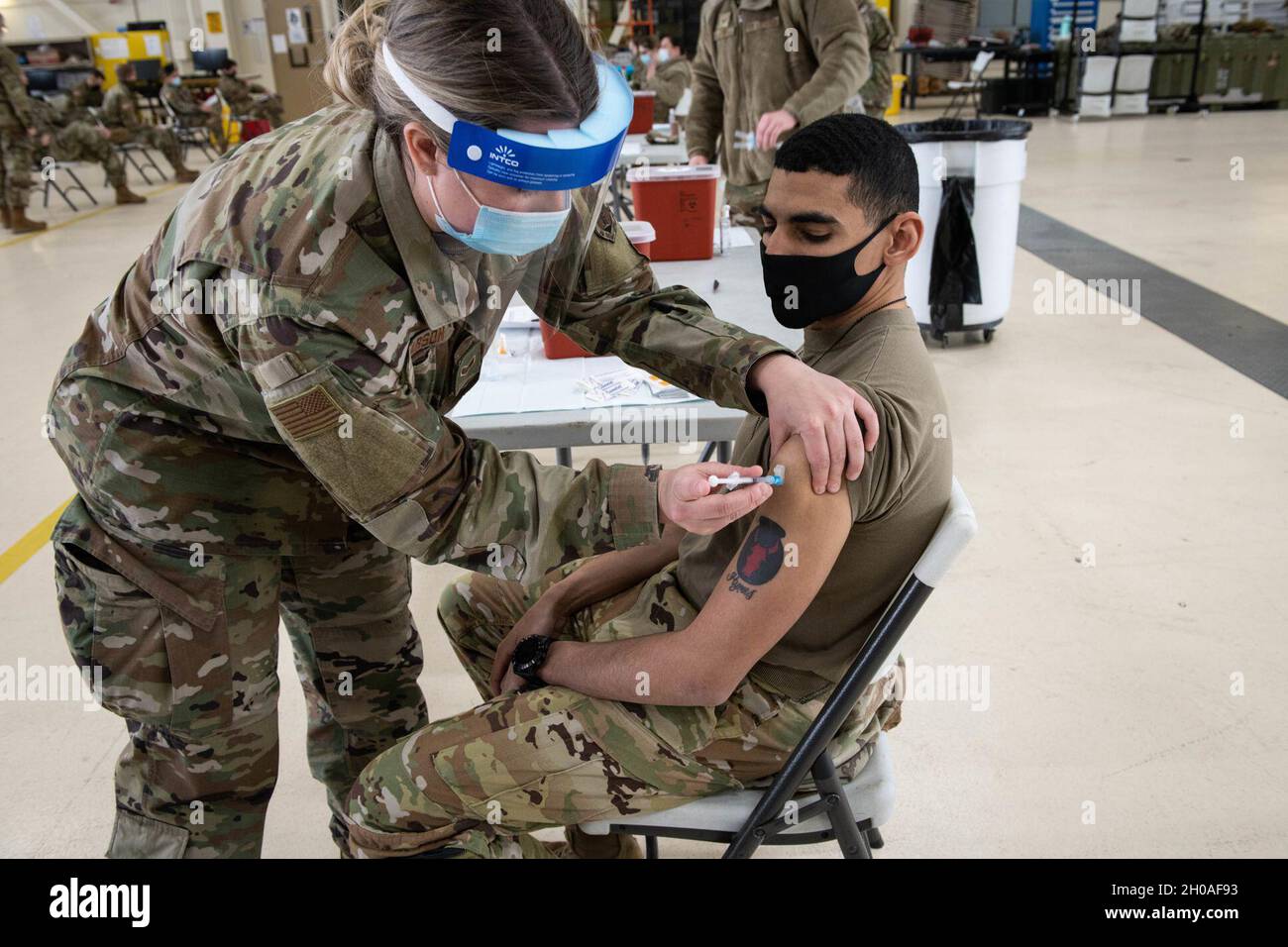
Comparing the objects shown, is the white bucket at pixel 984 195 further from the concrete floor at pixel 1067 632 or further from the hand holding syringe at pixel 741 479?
the hand holding syringe at pixel 741 479

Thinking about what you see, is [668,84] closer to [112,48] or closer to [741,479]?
[741,479]

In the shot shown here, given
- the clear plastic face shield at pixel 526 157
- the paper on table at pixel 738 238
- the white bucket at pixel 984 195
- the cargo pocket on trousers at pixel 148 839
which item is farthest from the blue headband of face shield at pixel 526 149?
the white bucket at pixel 984 195

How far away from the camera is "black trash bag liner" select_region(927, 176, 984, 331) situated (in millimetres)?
4191

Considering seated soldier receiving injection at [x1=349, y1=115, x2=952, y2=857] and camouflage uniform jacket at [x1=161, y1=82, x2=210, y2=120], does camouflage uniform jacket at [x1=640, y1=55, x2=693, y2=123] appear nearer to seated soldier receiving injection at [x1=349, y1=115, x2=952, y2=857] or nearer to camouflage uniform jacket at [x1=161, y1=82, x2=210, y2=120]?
seated soldier receiving injection at [x1=349, y1=115, x2=952, y2=857]

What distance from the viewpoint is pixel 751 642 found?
49.0 inches

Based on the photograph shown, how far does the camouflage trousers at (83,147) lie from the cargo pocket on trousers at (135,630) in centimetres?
899

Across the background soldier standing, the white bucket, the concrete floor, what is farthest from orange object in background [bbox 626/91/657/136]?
the concrete floor

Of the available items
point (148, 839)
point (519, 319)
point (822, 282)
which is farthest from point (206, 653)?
point (519, 319)

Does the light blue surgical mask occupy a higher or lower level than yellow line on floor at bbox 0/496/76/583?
higher

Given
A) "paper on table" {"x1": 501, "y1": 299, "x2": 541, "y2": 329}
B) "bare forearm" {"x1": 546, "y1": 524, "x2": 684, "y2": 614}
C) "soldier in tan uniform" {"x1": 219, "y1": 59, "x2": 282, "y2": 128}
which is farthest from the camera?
"soldier in tan uniform" {"x1": 219, "y1": 59, "x2": 282, "y2": 128}

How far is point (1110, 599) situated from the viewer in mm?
2625

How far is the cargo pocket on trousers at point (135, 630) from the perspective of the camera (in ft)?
4.29

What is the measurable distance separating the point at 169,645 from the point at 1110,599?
2.27 meters

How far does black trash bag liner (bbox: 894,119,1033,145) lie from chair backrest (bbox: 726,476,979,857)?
11.0 feet
